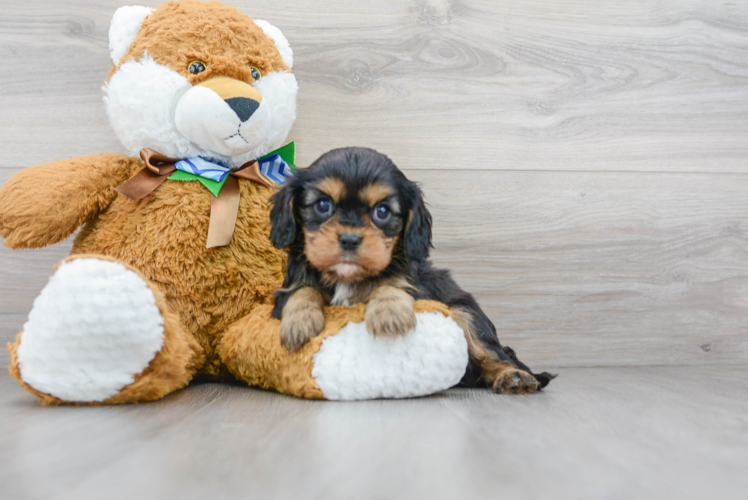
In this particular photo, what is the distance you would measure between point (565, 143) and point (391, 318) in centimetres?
124

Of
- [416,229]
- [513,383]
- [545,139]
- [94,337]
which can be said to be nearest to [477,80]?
[545,139]

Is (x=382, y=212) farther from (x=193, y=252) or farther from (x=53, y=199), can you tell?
(x=53, y=199)

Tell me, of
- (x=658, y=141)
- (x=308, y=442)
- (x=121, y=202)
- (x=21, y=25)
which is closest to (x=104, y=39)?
(x=21, y=25)

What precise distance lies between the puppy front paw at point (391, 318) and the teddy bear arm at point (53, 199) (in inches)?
33.1

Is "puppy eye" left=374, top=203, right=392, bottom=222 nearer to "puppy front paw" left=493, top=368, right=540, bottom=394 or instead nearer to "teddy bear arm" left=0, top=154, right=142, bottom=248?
"puppy front paw" left=493, top=368, right=540, bottom=394

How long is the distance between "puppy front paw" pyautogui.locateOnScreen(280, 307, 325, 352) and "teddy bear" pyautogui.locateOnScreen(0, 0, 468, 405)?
23mm

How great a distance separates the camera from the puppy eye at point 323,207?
143 cm

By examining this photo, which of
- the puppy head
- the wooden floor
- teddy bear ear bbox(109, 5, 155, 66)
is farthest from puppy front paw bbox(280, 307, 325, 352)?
teddy bear ear bbox(109, 5, 155, 66)

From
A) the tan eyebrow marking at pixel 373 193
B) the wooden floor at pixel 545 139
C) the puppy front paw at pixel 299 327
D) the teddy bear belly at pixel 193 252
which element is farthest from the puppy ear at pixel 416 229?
the wooden floor at pixel 545 139

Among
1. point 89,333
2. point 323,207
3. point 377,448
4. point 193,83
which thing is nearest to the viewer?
point 377,448

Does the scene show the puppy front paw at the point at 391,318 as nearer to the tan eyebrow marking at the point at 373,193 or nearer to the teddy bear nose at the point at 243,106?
the tan eyebrow marking at the point at 373,193

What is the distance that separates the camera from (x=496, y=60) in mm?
2168

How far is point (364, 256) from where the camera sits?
4.41 feet

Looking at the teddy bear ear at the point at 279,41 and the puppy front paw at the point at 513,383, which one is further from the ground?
the teddy bear ear at the point at 279,41
